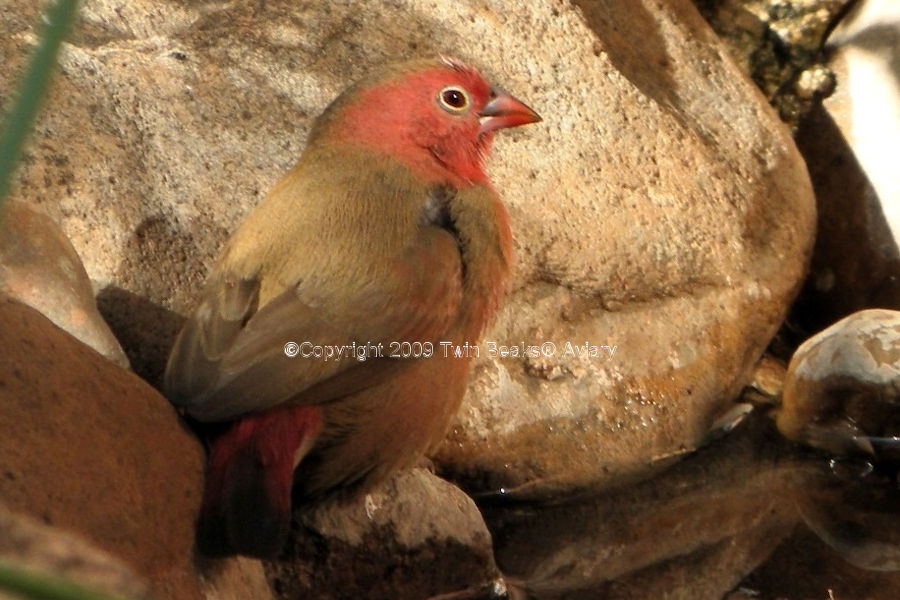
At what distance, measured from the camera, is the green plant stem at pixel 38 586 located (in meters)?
0.85

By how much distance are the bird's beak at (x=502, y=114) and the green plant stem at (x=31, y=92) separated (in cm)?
305

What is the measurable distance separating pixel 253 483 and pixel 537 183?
2093 millimetres

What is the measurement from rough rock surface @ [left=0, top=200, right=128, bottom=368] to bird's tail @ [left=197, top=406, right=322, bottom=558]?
498mm

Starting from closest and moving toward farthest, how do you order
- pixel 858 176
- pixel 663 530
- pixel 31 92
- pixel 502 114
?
pixel 31 92
pixel 502 114
pixel 663 530
pixel 858 176

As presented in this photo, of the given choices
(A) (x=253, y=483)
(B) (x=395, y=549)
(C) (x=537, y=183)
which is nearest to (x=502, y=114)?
(C) (x=537, y=183)

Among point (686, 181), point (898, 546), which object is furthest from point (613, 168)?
point (898, 546)

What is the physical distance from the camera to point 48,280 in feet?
11.0

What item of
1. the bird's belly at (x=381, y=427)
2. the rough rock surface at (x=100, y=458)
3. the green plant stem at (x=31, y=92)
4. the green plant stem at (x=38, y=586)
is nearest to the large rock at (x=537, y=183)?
the bird's belly at (x=381, y=427)

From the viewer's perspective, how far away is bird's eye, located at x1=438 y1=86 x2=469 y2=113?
12.9ft

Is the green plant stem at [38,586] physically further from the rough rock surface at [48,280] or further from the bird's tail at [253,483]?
the rough rock surface at [48,280]

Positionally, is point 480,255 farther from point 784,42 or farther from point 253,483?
point 784,42

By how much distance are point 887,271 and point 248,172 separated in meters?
2.84

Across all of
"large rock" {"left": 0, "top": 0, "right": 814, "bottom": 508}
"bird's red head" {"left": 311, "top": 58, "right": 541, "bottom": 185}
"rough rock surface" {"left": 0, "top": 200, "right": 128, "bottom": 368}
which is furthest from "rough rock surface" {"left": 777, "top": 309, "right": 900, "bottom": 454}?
"rough rock surface" {"left": 0, "top": 200, "right": 128, "bottom": 368}

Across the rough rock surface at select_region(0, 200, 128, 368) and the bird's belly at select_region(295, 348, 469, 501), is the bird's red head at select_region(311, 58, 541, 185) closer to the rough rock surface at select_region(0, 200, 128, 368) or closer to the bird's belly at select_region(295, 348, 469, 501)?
the bird's belly at select_region(295, 348, 469, 501)
